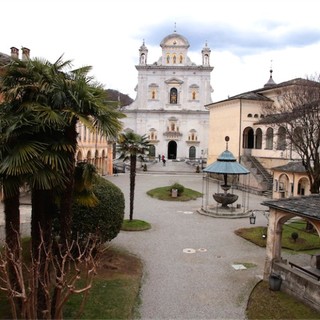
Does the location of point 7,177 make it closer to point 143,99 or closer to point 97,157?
point 97,157

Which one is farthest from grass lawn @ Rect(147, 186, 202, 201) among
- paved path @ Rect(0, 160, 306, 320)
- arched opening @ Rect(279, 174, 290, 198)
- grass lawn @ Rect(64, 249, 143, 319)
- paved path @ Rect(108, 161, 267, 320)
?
grass lawn @ Rect(64, 249, 143, 319)

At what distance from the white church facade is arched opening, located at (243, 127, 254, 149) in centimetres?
2003

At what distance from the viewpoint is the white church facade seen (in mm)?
63469

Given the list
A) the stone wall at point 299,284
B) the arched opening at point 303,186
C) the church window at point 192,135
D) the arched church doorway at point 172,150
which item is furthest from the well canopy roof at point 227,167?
the arched church doorway at point 172,150

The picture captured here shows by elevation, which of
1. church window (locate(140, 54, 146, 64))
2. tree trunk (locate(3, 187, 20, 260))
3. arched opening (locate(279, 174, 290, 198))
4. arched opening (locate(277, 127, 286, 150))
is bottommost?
arched opening (locate(279, 174, 290, 198))

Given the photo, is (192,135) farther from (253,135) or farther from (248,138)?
(253,135)

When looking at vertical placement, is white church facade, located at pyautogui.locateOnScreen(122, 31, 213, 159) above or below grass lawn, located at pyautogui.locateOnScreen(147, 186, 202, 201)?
above

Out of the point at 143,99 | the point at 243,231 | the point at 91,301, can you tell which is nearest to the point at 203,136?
the point at 143,99

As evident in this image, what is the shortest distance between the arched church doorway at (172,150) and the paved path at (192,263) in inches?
1593

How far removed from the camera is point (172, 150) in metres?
66.5

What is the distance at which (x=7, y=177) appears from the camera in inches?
317

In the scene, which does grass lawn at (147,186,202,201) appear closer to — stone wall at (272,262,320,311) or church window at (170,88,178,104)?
stone wall at (272,262,320,311)

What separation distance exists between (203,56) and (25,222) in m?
50.9

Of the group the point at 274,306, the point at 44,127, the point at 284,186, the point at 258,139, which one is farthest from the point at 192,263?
the point at 258,139
